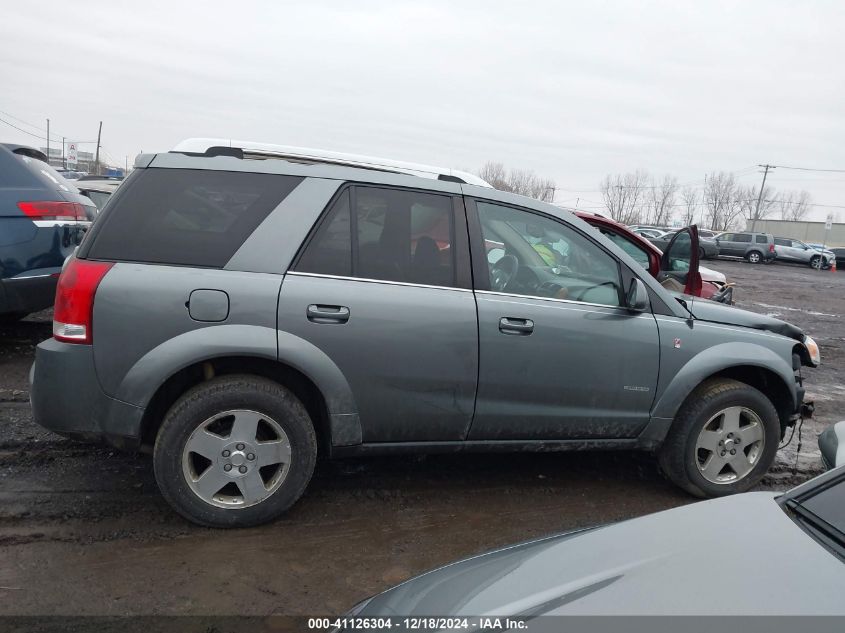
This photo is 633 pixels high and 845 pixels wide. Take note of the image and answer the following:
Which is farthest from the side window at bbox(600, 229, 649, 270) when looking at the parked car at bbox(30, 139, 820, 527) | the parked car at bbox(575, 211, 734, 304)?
the parked car at bbox(30, 139, 820, 527)

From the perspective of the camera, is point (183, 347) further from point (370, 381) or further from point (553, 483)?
point (553, 483)

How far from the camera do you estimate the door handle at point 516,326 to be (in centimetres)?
369

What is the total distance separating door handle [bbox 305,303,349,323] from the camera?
3.41 meters

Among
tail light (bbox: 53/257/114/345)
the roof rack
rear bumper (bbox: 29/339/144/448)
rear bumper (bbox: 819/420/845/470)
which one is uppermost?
the roof rack

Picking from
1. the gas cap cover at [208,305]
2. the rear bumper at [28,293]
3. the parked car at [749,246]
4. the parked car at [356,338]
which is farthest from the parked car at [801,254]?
the gas cap cover at [208,305]

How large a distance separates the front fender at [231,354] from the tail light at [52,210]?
135 inches

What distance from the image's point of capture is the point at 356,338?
346 cm

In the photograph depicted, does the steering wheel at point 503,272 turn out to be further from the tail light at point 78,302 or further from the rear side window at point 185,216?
the tail light at point 78,302

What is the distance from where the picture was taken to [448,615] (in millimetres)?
1815

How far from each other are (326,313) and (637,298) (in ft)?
5.81

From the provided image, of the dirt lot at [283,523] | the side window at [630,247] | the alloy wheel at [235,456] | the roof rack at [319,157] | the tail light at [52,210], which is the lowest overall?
the dirt lot at [283,523]

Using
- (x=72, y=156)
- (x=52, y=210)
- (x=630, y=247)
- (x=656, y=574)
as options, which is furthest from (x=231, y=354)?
(x=72, y=156)

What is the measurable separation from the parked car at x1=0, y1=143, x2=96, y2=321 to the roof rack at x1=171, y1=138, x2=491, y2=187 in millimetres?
2666

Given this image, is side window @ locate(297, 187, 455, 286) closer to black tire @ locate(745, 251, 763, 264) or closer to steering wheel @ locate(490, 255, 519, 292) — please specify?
steering wheel @ locate(490, 255, 519, 292)
